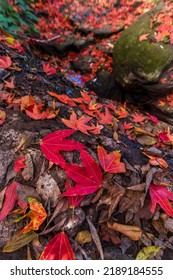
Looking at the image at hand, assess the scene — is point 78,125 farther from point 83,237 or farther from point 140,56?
point 140,56

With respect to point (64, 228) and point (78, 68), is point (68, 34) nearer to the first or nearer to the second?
point (78, 68)

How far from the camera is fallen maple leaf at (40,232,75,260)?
1226mm

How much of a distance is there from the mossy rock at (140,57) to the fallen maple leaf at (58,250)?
3.31 meters

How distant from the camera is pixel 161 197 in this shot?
144cm

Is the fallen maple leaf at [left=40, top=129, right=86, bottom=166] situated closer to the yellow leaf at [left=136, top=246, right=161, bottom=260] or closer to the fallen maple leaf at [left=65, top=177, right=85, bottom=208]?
the fallen maple leaf at [left=65, top=177, right=85, bottom=208]

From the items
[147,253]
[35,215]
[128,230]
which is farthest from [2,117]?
[147,253]

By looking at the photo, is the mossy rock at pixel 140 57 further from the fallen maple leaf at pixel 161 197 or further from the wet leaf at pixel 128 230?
the wet leaf at pixel 128 230

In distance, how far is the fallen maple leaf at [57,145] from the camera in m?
1.49

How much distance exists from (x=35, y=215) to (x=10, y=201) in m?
0.17
